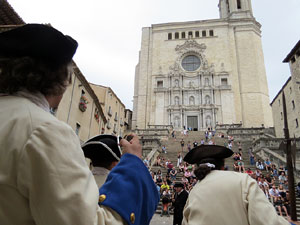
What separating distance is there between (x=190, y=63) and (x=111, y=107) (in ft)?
57.1

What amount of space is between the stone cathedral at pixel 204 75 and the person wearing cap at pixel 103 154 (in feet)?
112

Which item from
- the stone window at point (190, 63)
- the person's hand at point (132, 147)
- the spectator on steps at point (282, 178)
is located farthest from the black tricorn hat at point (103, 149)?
the stone window at point (190, 63)

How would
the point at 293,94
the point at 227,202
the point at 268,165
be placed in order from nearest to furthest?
1. the point at 227,202
2. the point at 268,165
3. the point at 293,94

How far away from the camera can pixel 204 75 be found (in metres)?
38.5

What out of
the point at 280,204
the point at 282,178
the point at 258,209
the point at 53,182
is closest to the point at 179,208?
the point at 258,209

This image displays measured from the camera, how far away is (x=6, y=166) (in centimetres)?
85

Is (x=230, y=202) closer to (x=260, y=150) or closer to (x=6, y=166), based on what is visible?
(x=6, y=166)

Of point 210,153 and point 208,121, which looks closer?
point 210,153

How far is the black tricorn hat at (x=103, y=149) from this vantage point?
2043 mm

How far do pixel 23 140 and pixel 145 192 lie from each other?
Answer: 0.71 metres

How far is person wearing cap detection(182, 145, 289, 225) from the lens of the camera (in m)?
2.10

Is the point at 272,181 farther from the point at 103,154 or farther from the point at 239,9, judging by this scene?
the point at 239,9

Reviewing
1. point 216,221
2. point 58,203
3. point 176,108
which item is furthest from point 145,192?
point 176,108

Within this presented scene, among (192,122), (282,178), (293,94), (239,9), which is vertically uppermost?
(239,9)
